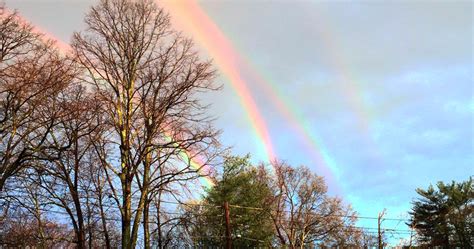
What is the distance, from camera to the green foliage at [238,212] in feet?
131

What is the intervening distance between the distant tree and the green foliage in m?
16.5

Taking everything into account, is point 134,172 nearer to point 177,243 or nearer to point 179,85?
point 179,85

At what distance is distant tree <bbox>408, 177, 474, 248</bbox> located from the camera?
158ft

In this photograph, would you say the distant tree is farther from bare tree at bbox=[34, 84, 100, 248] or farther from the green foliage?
bare tree at bbox=[34, 84, 100, 248]

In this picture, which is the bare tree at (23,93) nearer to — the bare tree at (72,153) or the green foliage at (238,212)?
the bare tree at (72,153)

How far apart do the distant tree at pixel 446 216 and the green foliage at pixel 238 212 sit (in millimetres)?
16487

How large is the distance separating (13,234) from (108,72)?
11.5 m

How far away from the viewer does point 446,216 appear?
50.2m

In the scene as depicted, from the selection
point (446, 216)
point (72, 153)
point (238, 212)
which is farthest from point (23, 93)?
point (446, 216)

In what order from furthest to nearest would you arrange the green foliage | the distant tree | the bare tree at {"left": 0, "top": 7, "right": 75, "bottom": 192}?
the distant tree, the green foliage, the bare tree at {"left": 0, "top": 7, "right": 75, "bottom": 192}

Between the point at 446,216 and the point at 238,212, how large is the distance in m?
23.6

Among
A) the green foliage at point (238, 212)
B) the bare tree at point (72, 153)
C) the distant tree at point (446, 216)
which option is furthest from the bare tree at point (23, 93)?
the distant tree at point (446, 216)

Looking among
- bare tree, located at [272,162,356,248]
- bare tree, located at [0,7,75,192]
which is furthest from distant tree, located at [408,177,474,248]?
bare tree, located at [0,7,75,192]

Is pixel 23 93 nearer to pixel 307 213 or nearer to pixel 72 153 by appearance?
pixel 72 153
